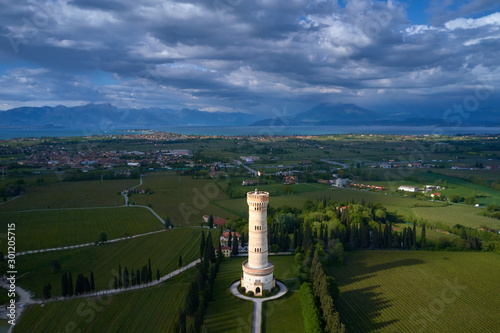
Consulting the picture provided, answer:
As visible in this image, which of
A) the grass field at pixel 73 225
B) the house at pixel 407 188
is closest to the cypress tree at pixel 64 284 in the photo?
the grass field at pixel 73 225

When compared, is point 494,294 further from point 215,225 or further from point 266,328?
point 215,225

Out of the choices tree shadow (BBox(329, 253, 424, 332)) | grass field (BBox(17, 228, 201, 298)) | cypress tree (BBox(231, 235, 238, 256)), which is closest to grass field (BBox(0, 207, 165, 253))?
grass field (BBox(17, 228, 201, 298))

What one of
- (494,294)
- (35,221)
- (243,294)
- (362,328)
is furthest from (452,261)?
(35,221)

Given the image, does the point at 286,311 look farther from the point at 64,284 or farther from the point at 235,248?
the point at 64,284

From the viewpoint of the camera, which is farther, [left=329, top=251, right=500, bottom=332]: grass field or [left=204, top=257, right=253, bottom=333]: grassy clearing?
[left=329, top=251, right=500, bottom=332]: grass field

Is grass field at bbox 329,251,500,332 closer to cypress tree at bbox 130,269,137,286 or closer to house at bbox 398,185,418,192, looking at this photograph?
cypress tree at bbox 130,269,137,286

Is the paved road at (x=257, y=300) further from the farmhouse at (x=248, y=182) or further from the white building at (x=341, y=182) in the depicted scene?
the white building at (x=341, y=182)
